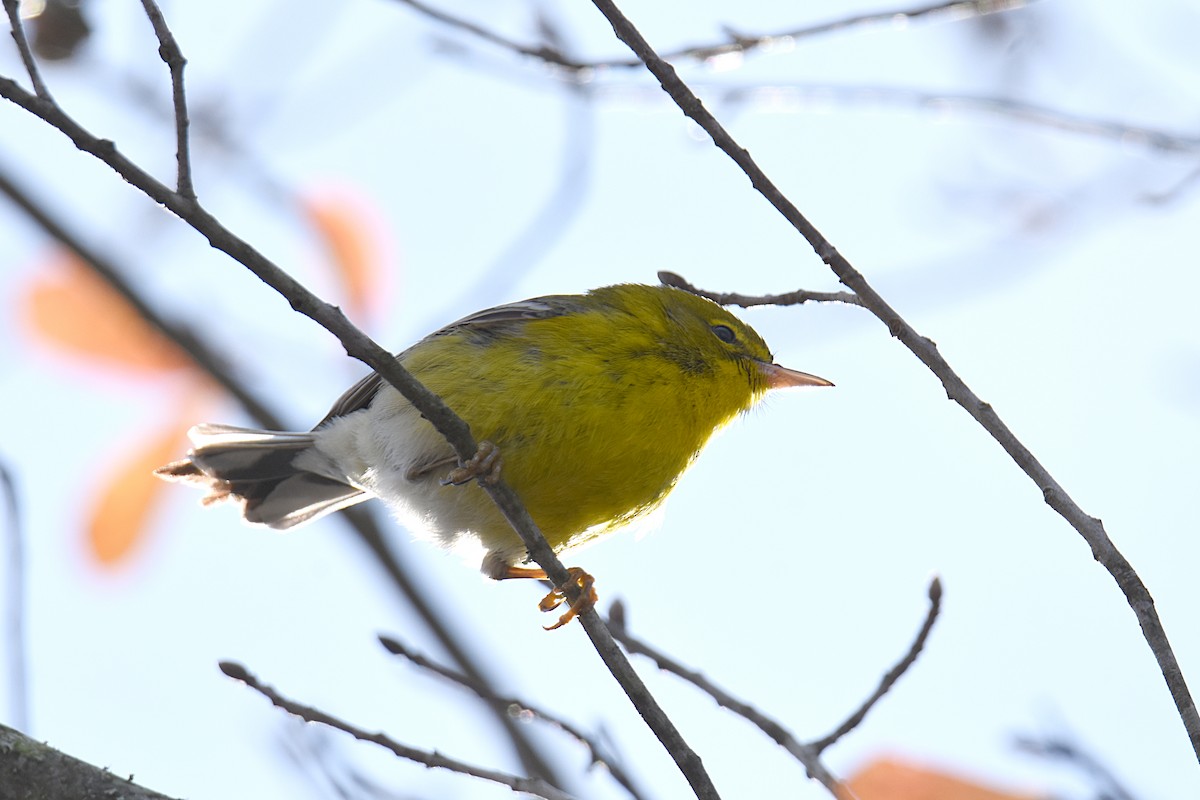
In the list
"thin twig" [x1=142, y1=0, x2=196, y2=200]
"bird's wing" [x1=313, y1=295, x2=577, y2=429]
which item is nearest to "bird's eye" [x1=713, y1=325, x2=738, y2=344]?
"bird's wing" [x1=313, y1=295, x2=577, y2=429]

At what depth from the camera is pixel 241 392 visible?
6742 mm

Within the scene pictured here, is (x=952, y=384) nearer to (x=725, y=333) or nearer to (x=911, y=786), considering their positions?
(x=911, y=786)

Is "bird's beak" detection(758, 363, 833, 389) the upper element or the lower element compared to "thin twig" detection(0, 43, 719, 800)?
upper

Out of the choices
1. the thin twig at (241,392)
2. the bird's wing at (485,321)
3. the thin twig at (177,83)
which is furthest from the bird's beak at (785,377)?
the thin twig at (177,83)

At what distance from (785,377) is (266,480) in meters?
2.38

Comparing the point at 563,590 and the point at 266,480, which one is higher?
the point at 266,480

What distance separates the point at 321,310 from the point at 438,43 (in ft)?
10.2

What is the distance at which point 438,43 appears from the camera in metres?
5.62

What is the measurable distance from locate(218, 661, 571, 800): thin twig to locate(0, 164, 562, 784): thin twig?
289 centimetres

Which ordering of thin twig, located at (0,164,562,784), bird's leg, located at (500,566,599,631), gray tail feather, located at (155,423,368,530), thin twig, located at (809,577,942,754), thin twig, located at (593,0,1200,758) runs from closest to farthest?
thin twig, located at (593,0,1200,758) < thin twig, located at (809,577,942,754) < bird's leg, located at (500,566,599,631) < gray tail feather, located at (155,423,368,530) < thin twig, located at (0,164,562,784)

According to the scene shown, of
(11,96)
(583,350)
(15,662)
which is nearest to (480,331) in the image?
(583,350)

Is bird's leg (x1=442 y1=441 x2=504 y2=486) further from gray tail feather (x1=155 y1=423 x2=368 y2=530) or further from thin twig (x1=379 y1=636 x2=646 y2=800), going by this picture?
gray tail feather (x1=155 y1=423 x2=368 y2=530)

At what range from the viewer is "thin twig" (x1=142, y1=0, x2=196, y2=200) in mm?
2748

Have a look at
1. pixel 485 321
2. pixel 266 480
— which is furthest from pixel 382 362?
pixel 266 480
